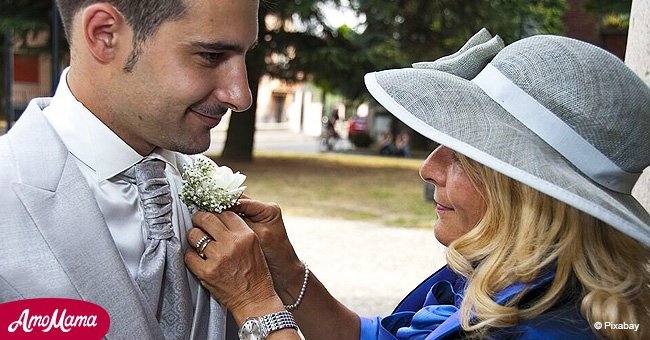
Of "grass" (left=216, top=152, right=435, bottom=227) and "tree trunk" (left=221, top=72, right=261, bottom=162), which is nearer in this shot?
"grass" (left=216, top=152, right=435, bottom=227)

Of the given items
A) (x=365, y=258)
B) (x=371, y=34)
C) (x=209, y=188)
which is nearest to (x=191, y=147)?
(x=209, y=188)

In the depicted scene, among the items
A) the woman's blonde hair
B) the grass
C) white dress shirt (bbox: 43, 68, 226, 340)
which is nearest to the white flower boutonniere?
white dress shirt (bbox: 43, 68, 226, 340)

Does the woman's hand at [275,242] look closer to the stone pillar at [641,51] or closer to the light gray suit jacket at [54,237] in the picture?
the light gray suit jacket at [54,237]

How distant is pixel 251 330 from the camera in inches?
75.3

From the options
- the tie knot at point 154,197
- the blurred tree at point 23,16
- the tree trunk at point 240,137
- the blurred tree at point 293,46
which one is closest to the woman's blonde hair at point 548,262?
the tie knot at point 154,197

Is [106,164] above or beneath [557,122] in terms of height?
beneath

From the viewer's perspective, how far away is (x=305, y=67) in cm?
1619

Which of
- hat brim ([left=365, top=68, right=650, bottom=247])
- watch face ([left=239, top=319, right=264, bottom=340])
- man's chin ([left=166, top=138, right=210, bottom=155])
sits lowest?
watch face ([left=239, top=319, right=264, bottom=340])

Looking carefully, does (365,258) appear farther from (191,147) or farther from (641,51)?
(191,147)

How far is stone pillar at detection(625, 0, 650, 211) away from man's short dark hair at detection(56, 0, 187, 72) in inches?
72.7

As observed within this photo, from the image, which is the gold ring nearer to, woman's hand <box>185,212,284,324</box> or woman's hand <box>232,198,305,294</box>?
woman's hand <box>185,212,284,324</box>

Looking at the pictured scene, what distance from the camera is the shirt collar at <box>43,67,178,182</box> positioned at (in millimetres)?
1701

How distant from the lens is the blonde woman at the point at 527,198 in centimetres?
168

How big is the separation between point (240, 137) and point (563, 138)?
1644 centimetres
